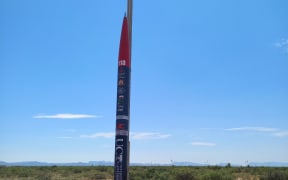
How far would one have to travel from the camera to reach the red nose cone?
11977mm

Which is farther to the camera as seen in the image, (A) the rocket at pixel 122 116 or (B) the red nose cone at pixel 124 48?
(B) the red nose cone at pixel 124 48

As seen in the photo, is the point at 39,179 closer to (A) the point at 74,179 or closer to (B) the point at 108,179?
(A) the point at 74,179

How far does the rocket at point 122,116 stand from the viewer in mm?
11398

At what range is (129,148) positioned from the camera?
38.2ft

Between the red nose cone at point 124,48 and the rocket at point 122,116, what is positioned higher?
the red nose cone at point 124,48

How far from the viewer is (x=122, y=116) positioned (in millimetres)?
11516

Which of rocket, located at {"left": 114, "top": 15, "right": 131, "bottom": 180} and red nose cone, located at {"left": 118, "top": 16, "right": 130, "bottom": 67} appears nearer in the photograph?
rocket, located at {"left": 114, "top": 15, "right": 131, "bottom": 180}

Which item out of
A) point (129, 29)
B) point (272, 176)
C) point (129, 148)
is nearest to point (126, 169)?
point (129, 148)

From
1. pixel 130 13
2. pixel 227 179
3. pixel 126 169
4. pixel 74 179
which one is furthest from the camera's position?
pixel 74 179

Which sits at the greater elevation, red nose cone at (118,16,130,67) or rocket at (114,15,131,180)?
red nose cone at (118,16,130,67)

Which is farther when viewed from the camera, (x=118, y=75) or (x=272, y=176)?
(x=272, y=176)

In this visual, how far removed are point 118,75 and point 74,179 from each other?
55.2 ft

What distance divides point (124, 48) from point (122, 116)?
2.26 meters

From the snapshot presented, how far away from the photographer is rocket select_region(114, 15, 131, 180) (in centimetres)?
1140
